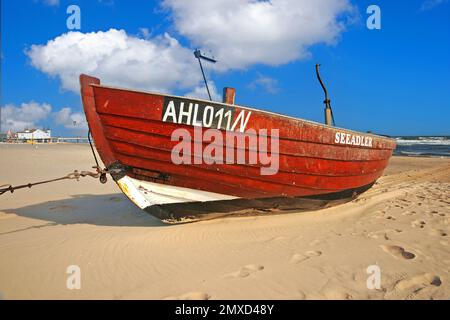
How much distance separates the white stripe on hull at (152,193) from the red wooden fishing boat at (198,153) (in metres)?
0.01

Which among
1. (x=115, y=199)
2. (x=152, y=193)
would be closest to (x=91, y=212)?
(x=115, y=199)

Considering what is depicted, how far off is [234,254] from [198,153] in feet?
4.34

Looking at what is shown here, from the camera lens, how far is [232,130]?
3.75m

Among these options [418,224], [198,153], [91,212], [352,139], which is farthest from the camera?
[91,212]

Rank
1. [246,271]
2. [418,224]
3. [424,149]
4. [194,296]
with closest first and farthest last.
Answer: [194,296], [246,271], [418,224], [424,149]

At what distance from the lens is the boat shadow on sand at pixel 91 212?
4.69m

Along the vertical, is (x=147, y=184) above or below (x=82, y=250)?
above

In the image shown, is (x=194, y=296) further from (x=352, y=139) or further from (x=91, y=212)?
Result: (x=91, y=212)

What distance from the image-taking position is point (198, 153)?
376 centimetres

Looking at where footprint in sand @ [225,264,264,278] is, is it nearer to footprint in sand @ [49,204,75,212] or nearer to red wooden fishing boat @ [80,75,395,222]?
red wooden fishing boat @ [80,75,395,222]

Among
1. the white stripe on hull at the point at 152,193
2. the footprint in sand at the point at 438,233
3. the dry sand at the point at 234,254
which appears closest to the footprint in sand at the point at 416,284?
the dry sand at the point at 234,254
